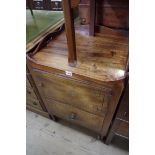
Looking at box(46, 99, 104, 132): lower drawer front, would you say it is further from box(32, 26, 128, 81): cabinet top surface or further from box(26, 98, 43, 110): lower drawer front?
box(32, 26, 128, 81): cabinet top surface

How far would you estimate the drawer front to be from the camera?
0.84 metres

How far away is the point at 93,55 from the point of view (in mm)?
861

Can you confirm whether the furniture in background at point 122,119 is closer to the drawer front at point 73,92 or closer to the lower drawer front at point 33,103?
the drawer front at point 73,92

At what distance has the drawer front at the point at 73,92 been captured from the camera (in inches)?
32.9

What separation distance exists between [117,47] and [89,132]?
0.81m

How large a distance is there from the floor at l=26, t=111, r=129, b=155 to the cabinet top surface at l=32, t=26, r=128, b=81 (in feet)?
2.54

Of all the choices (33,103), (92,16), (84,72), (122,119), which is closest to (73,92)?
(84,72)

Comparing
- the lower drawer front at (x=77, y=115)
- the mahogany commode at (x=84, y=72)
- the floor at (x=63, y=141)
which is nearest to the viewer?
the mahogany commode at (x=84, y=72)

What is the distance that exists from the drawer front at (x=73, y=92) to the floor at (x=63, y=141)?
46 centimetres

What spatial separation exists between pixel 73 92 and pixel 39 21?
0.63 metres

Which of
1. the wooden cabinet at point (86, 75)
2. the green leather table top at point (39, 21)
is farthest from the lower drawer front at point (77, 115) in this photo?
the green leather table top at point (39, 21)

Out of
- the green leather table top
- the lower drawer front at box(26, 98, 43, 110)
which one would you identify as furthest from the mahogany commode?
the lower drawer front at box(26, 98, 43, 110)
